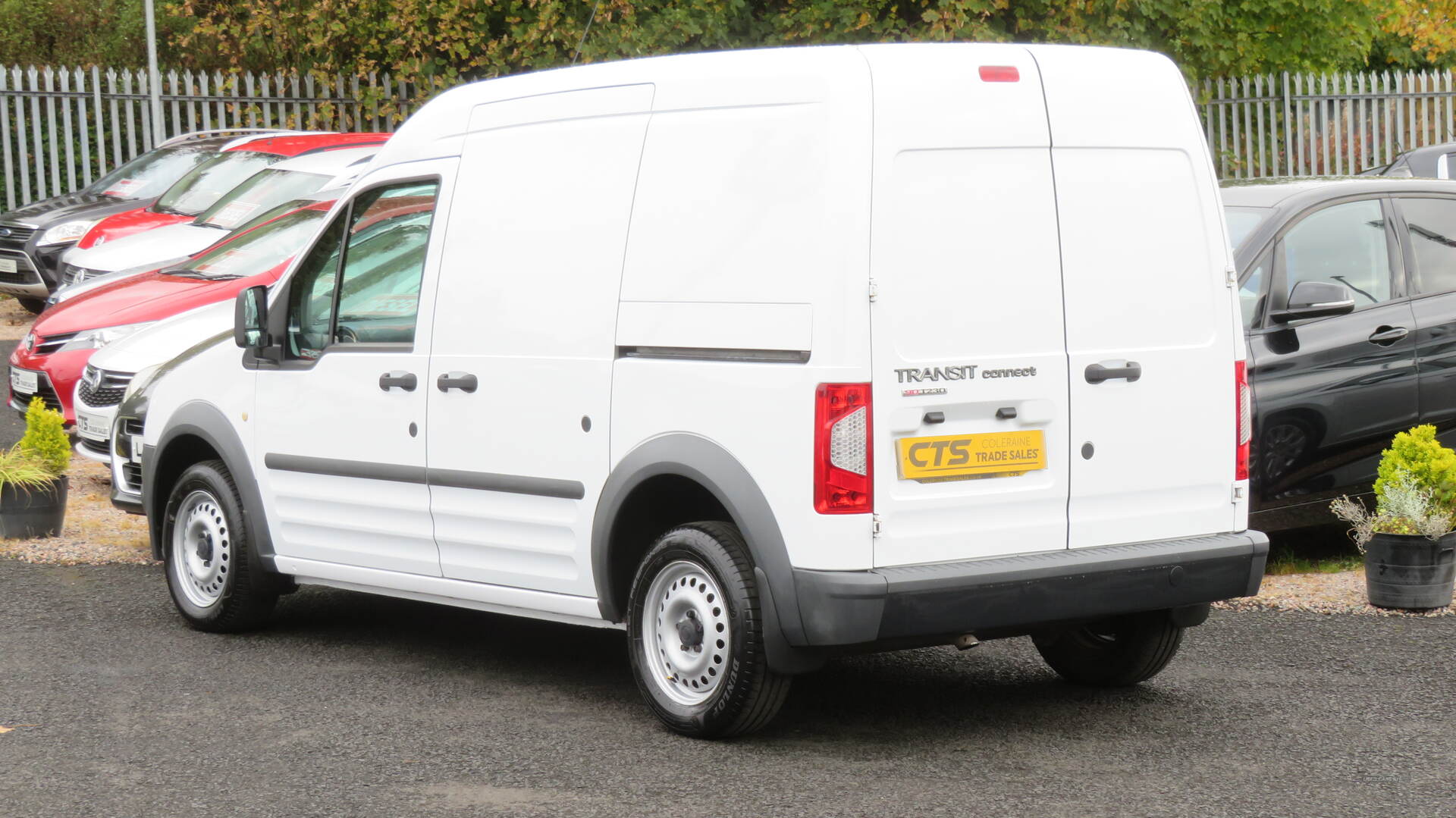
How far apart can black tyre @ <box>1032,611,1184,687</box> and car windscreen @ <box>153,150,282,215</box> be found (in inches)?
397

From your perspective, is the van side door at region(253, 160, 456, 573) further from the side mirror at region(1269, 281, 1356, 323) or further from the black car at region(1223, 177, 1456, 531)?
the side mirror at region(1269, 281, 1356, 323)

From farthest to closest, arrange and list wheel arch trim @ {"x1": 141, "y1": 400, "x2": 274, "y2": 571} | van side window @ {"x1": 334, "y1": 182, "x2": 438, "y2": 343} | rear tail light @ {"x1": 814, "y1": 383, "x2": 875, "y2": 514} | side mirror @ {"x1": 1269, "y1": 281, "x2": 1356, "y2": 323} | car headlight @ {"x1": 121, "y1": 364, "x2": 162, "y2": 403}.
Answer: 1. car headlight @ {"x1": 121, "y1": 364, "x2": 162, "y2": 403}
2. side mirror @ {"x1": 1269, "y1": 281, "x2": 1356, "y2": 323}
3. wheel arch trim @ {"x1": 141, "y1": 400, "x2": 274, "y2": 571}
4. van side window @ {"x1": 334, "y1": 182, "x2": 438, "y2": 343}
5. rear tail light @ {"x1": 814, "y1": 383, "x2": 875, "y2": 514}

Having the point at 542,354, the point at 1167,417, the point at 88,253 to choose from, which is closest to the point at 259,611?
the point at 542,354

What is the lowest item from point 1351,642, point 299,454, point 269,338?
point 1351,642

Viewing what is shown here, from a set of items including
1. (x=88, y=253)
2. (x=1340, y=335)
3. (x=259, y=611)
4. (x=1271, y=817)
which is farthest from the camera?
(x=88, y=253)

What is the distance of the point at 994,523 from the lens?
5195 mm

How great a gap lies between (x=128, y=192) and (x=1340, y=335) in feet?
42.8

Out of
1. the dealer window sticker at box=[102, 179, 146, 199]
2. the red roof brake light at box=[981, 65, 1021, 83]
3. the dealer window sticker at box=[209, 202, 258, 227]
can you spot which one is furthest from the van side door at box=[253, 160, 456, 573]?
the dealer window sticker at box=[102, 179, 146, 199]

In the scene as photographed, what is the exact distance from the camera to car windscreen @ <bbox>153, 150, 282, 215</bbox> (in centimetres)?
1494

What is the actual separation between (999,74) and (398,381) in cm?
246

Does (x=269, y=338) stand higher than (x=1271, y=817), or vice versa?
(x=269, y=338)

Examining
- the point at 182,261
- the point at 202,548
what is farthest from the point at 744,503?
the point at 182,261

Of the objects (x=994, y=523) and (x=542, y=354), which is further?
(x=542, y=354)

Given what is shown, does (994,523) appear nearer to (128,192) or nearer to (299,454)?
(299,454)
